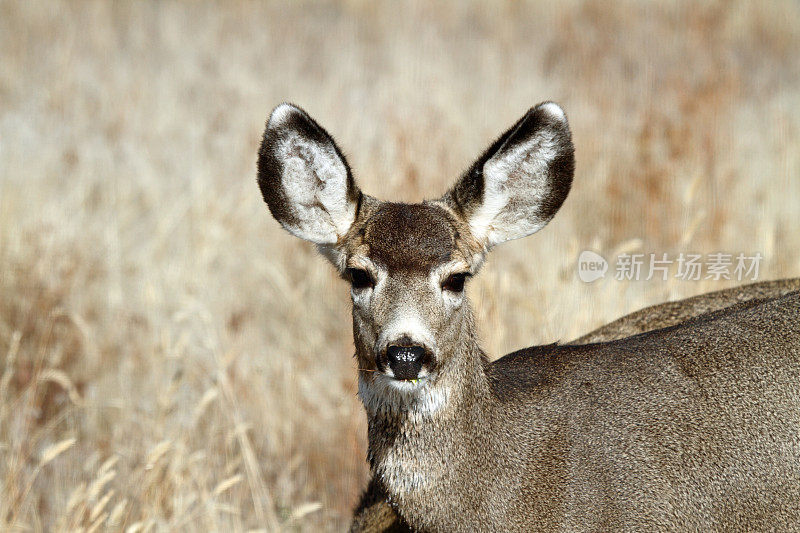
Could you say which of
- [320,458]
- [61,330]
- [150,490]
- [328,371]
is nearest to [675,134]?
[328,371]

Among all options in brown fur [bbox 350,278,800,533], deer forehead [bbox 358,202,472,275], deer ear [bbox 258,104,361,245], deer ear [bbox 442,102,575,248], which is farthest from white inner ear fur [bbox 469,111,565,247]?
brown fur [bbox 350,278,800,533]

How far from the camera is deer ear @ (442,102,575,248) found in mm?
3662

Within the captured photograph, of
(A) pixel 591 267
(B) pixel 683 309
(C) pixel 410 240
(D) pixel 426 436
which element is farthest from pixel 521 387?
(A) pixel 591 267

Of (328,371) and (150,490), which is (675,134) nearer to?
(328,371)

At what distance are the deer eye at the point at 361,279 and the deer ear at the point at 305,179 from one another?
0.31m

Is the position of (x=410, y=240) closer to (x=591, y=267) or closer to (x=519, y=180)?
(x=519, y=180)

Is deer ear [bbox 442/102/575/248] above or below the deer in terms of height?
above

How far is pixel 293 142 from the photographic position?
3758mm

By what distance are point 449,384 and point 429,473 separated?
294 mm

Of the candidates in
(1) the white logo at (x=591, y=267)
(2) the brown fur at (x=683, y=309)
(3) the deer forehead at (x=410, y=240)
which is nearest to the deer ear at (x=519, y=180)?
(3) the deer forehead at (x=410, y=240)

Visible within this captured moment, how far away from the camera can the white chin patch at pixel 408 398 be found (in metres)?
3.41

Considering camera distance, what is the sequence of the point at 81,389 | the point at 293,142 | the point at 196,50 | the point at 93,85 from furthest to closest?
the point at 196,50, the point at 93,85, the point at 81,389, the point at 293,142

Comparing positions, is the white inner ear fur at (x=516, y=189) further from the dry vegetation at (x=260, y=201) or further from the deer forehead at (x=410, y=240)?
the dry vegetation at (x=260, y=201)

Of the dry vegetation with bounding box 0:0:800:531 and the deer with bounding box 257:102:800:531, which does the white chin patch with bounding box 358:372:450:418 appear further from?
the dry vegetation with bounding box 0:0:800:531
